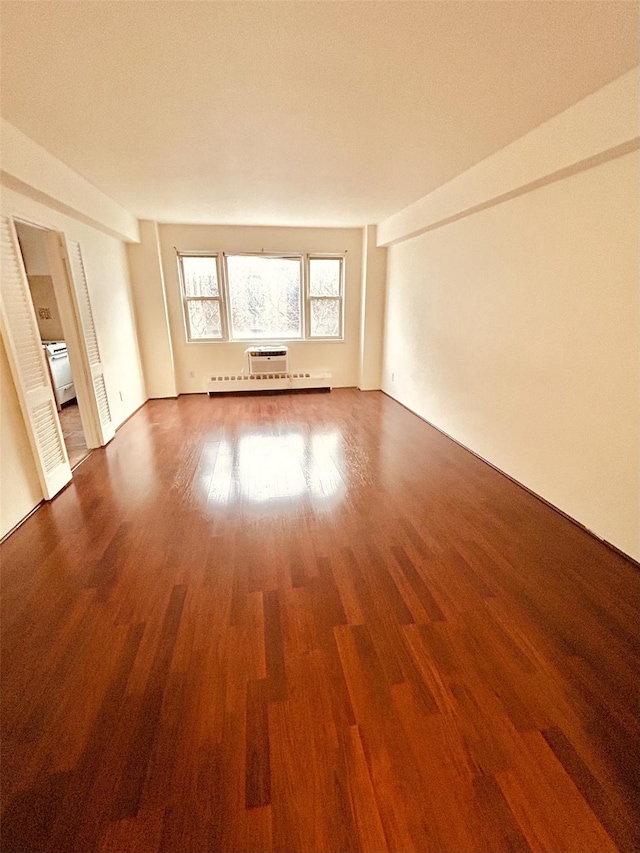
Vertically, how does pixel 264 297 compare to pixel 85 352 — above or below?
above

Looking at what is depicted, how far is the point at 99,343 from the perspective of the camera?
390 centimetres

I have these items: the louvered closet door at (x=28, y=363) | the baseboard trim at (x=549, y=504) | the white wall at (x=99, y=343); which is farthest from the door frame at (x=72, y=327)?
the baseboard trim at (x=549, y=504)

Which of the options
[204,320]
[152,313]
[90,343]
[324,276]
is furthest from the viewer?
[324,276]

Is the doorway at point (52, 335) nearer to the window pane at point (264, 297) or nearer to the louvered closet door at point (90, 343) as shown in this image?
the louvered closet door at point (90, 343)

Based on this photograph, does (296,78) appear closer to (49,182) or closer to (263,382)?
(49,182)

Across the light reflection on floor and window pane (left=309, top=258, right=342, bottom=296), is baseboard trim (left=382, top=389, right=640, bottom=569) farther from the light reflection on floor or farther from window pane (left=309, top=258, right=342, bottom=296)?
window pane (left=309, top=258, right=342, bottom=296)

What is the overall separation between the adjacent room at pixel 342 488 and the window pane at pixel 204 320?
1.58 m

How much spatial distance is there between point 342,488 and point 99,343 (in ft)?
10.1

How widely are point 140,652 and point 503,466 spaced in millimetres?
2922

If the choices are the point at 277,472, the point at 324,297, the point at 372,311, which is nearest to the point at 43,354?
the point at 277,472

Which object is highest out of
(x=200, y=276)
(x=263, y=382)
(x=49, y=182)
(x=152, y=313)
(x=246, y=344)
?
(x=49, y=182)

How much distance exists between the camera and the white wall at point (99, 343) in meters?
2.35

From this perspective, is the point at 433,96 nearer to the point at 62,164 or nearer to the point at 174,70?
the point at 174,70

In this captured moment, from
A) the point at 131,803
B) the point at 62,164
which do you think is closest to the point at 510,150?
the point at 62,164
